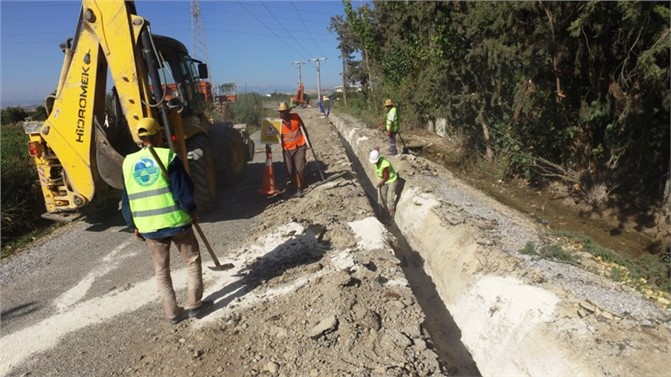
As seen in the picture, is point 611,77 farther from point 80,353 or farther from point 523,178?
point 80,353

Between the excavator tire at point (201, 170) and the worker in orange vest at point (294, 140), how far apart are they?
4.74 ft

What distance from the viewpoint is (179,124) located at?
20.4 feet

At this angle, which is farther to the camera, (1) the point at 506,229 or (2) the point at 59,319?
(1) the point at 506,229

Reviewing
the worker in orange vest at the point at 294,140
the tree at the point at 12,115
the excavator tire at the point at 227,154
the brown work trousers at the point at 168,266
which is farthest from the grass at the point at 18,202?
the tree at the point at 12,115

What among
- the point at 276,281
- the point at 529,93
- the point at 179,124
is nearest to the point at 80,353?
the point at 276,281

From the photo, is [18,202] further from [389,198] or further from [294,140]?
[389,198]

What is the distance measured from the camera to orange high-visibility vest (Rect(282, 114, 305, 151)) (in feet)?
25.7

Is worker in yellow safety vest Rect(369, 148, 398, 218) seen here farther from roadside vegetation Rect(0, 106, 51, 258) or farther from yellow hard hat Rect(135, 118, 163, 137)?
roadside vegetation Rect(0, 106, 51, 258)

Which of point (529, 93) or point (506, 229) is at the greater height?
point (529, 93)

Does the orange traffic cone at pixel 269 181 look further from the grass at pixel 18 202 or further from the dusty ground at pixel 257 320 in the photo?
the grass at pixel 18 202

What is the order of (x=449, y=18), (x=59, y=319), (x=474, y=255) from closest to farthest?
1. (x=59, y=319)
2. (x=474, y=255)
3. (x=449, y=18)

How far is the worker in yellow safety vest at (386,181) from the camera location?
26.8ft

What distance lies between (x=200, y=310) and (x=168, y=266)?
54cm

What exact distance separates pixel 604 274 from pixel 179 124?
5713 millimetres
